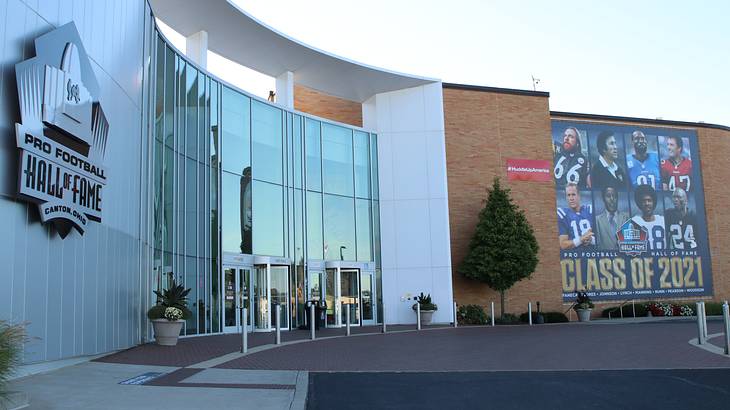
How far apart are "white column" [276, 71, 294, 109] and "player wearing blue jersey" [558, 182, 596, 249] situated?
1522 cm

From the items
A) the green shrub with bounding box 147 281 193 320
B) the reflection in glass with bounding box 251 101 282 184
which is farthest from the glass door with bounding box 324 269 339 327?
the green shrub with bounding box 147 281 193 320

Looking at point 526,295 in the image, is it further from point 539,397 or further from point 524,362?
point 539,397

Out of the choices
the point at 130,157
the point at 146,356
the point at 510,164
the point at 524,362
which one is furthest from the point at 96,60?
the point at 510,164

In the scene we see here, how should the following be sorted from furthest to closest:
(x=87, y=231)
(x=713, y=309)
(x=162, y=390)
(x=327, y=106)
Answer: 1. (x=713, y=309)
2. (x=327, y=106)
3. (x=87, y=231)
4. (x=162, y=390)

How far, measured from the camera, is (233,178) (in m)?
25.2

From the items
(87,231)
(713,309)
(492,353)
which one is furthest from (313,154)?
(713,309)

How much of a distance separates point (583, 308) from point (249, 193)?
17.7m

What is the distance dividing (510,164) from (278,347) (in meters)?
19.0

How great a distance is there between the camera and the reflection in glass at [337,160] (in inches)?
1187

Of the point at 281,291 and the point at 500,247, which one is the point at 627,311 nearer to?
the point at 500,247

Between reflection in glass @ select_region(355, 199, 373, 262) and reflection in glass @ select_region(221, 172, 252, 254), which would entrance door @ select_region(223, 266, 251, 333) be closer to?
reflection in glass @ select_region(221, 172, 252, 254)

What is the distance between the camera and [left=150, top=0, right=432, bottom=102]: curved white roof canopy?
23.9 metres

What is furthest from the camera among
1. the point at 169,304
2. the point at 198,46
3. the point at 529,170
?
the point at 529,170

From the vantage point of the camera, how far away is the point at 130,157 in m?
17.4
